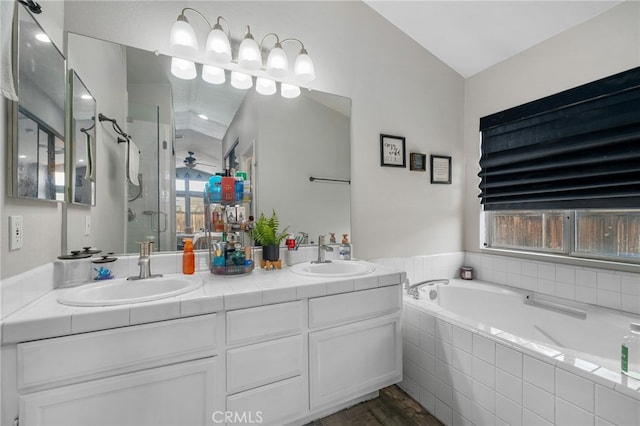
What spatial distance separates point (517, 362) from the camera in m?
1.26

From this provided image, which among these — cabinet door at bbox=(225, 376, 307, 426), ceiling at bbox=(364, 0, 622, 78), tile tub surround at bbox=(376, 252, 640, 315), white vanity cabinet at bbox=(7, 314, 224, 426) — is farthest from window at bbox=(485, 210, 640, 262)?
white vanity cabinet at bbox=(7, 314, 224, 426)

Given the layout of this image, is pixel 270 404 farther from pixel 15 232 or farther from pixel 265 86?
pixel 265 86

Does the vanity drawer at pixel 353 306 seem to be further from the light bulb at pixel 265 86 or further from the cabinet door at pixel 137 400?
the light bulb at pixel 265 86

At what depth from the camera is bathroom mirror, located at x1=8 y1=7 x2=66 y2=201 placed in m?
0.95

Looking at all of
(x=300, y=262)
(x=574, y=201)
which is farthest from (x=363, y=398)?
(x=574, y=201)

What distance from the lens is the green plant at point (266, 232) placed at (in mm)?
1762

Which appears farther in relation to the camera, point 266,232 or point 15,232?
point 266,232

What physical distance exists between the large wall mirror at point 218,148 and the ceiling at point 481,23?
908mm

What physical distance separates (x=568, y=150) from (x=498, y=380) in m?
1.67

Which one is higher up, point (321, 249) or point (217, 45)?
point (217, 45)

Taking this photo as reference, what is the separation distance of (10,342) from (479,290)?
2.78 meters

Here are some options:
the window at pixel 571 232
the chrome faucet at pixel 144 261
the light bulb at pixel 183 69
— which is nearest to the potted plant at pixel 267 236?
the chrome faucet at pixel 144 261

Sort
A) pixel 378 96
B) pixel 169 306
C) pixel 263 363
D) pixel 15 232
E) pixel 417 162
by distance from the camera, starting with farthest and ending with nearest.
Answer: pixel 417 162
pixel 378 96
pixel 263 363
pixel 169 306
pixel 15 232

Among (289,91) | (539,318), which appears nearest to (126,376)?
(289,91)
